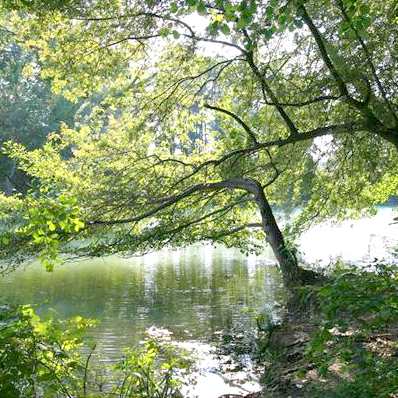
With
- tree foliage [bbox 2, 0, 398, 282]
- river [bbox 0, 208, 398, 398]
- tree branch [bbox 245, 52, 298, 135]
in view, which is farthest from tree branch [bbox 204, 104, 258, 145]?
river [bbox 0, 208, 398, 398]

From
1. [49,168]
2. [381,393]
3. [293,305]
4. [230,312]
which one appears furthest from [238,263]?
[381,393]

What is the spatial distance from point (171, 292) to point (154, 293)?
492 mm

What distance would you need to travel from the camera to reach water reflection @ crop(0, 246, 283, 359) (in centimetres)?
1091

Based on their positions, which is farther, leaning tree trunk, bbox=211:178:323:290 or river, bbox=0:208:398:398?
river, bbox=0:208:398:398

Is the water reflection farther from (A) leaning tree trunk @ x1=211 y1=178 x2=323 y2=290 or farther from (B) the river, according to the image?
(A) leaning tree trunk @ x1=211 y1=178 x2=323 y2=290

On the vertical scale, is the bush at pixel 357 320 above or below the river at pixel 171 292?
above

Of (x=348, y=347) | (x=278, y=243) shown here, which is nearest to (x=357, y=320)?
(x=348, y=347)

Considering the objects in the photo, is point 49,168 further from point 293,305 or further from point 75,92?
point 293,305

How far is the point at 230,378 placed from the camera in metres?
7.47

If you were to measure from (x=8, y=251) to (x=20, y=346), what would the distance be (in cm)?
457

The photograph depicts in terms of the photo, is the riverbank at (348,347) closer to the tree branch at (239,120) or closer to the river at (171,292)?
the river at (171,292)

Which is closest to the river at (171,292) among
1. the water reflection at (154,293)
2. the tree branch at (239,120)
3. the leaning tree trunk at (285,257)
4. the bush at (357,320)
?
the water reflection at (154,293)

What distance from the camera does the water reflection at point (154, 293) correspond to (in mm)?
10906

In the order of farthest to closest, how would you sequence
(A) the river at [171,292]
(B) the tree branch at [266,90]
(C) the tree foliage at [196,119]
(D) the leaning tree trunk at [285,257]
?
(A) the river at [171,292], (D) the leaning tree trunk at [285,257], (B) the tree branch at [266,90], (C) the tree foliage at [196,119]
